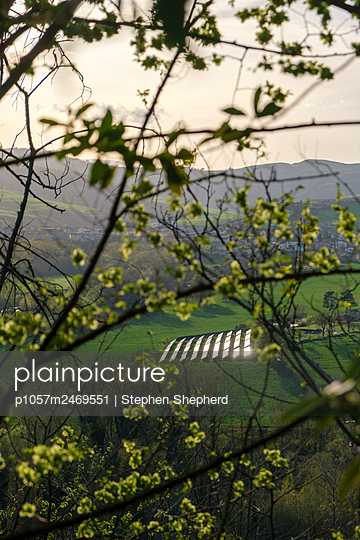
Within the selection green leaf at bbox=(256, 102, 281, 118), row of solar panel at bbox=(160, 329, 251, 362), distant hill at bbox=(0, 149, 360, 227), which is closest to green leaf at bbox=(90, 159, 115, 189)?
distant hill at bbox=(0, 149, 360, 227)

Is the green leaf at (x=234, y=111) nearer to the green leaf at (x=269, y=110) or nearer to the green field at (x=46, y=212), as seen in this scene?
the green leaf at (x=269, y=110)

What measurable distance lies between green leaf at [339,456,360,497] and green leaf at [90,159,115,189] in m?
0.70

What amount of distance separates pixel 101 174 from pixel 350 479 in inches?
28.8

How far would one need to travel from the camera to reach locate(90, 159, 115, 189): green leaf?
0.92 m

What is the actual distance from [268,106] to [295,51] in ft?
5.93

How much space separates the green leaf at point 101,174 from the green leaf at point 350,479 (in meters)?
0.70

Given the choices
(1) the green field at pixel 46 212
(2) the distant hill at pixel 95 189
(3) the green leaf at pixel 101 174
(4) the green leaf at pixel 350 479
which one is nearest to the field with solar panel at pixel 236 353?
(1) the green field at pixel 46 212

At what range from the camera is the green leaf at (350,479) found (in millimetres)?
621

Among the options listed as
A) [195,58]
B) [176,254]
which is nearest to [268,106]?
[176,254]

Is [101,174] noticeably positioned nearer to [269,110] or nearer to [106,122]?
[106,122]

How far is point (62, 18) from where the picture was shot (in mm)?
1551

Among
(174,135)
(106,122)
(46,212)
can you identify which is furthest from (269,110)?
(46,212)

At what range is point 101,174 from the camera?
36.7 inches

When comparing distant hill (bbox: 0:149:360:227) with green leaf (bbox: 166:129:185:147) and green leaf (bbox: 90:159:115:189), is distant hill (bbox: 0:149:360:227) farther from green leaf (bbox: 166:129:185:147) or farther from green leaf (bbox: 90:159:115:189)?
green leaf (bbox: 166:129:185:147)
